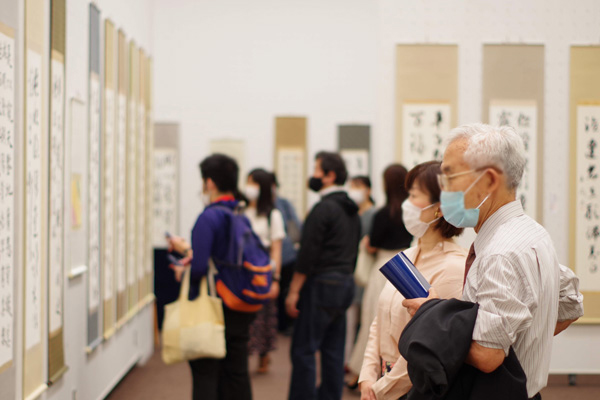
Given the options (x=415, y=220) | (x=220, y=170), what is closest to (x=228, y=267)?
(x=220, y=170)

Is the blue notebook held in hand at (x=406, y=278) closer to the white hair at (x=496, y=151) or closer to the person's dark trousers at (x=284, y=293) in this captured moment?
the white hair at (x=496, y=151)

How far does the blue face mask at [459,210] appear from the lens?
1801 mm

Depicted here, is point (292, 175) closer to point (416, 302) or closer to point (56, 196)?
point (56, 196)

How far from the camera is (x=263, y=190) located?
5.94 meters

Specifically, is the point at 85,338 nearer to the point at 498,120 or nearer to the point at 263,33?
the point at 498,120

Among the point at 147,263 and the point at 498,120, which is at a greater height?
the point at 498,120

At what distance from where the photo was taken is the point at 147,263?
6.30 metres

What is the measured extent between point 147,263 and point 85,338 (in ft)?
6.89

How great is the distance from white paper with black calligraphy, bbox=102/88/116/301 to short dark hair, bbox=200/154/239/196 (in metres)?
1.09

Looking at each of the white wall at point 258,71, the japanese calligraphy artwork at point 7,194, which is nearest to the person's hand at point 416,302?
the japanese calligraphy artwork at point 7,194

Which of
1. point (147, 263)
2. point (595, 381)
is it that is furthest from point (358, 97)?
point (595, 381)

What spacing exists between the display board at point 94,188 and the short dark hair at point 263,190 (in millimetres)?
1637

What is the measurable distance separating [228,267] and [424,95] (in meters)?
2.17

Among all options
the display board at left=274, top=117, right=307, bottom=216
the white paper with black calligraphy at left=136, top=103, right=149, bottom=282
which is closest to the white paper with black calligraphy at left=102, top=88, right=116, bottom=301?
the white paper with black calligraphy at left=136, top=103, right=149, bottom=282
